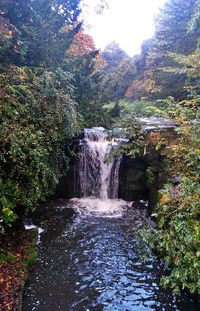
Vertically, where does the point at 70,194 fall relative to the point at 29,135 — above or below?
below

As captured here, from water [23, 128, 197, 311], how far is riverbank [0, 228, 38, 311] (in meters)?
0.21

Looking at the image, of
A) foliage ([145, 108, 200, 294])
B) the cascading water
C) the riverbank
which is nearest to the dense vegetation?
foliage ([145, 108, 200, 294])

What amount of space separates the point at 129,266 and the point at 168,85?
39.1 ft

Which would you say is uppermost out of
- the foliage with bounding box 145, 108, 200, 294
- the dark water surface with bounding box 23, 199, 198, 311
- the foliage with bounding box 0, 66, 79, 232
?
the foliage with bounding box 0, 66, 79, 232

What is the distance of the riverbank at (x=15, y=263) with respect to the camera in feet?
12.8

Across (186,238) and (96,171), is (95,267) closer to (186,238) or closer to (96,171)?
(186,238)

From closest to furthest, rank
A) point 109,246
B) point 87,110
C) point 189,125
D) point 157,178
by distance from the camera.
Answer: point 189,125
point 109,246
point 157,178
point 87,110

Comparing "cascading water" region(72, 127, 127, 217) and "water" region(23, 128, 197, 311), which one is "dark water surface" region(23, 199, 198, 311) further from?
"cascading water" region(72, 127, 127, 217)

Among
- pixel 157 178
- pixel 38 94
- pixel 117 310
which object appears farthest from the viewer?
pixel 157 178

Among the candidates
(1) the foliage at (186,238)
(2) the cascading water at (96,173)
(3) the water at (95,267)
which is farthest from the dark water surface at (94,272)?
(2) the cascading water at (96,173)

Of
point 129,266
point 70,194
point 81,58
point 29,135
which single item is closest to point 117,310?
point 129,266

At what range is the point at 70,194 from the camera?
9391 millimetres

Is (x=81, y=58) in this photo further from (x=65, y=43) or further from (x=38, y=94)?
(x=38, y=94)

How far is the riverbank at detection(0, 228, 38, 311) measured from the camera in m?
3.91
